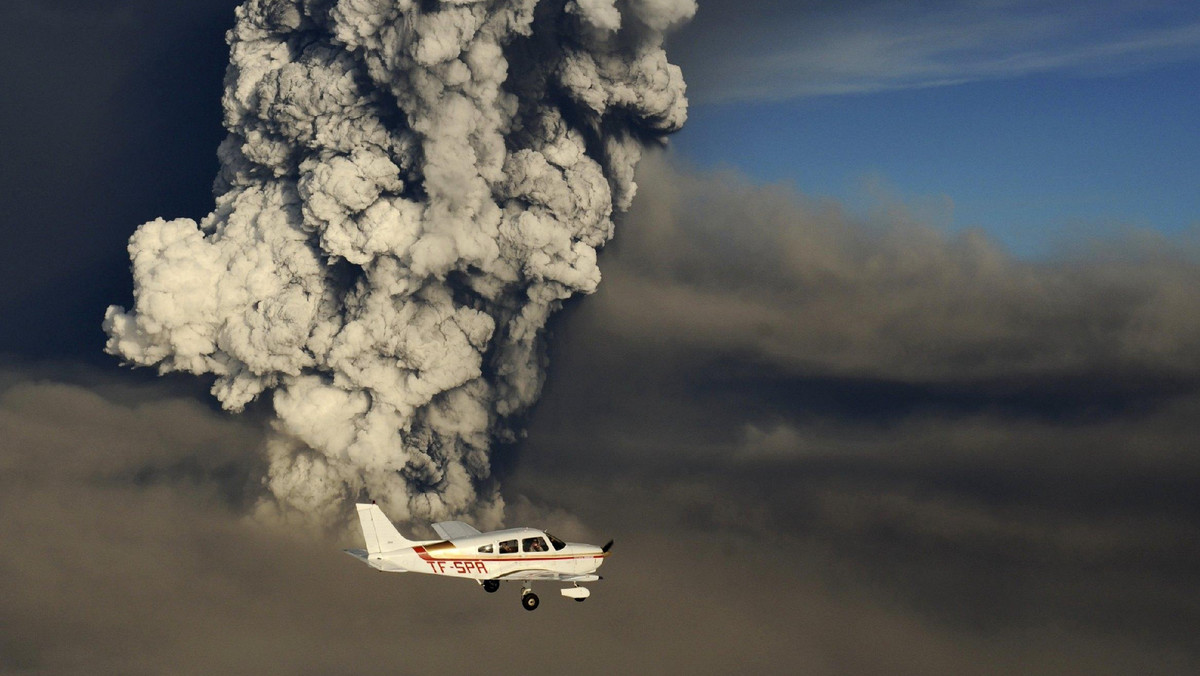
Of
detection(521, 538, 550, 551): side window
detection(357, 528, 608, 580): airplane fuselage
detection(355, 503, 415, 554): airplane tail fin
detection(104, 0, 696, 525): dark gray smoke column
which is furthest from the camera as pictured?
detection(104, 0, 696, 525): dark gray smoke column

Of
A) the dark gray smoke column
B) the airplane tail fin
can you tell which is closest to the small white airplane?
the airplane tail fin

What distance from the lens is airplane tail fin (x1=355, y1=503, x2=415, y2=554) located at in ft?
301

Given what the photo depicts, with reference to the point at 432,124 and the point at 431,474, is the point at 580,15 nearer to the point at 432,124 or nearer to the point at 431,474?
the point at 432,124

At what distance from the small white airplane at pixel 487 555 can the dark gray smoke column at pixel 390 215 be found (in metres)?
36.5

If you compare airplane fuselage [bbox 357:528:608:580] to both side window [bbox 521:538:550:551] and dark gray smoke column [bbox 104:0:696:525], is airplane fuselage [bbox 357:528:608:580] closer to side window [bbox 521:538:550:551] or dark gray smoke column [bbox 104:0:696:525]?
side window [bbox 521:538:550:551]

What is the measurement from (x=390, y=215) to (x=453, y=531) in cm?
3662

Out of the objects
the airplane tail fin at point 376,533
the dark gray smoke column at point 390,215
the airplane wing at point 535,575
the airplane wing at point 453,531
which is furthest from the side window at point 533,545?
the dark gray smoke column at point 390,215

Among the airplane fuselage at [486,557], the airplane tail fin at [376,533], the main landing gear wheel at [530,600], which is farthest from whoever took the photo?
the airplane tail fin at [376,533]

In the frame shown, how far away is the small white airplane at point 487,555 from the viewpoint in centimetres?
9091

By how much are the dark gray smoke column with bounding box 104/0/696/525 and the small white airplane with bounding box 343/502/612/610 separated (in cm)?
3648

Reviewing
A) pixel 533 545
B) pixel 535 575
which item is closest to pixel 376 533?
pixel 533 545

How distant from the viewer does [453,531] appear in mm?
94500

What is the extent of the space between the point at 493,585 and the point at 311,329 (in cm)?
4468

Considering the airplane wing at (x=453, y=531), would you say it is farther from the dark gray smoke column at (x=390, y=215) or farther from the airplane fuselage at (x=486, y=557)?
the dark gray smoke column at (x=390, y=215)
